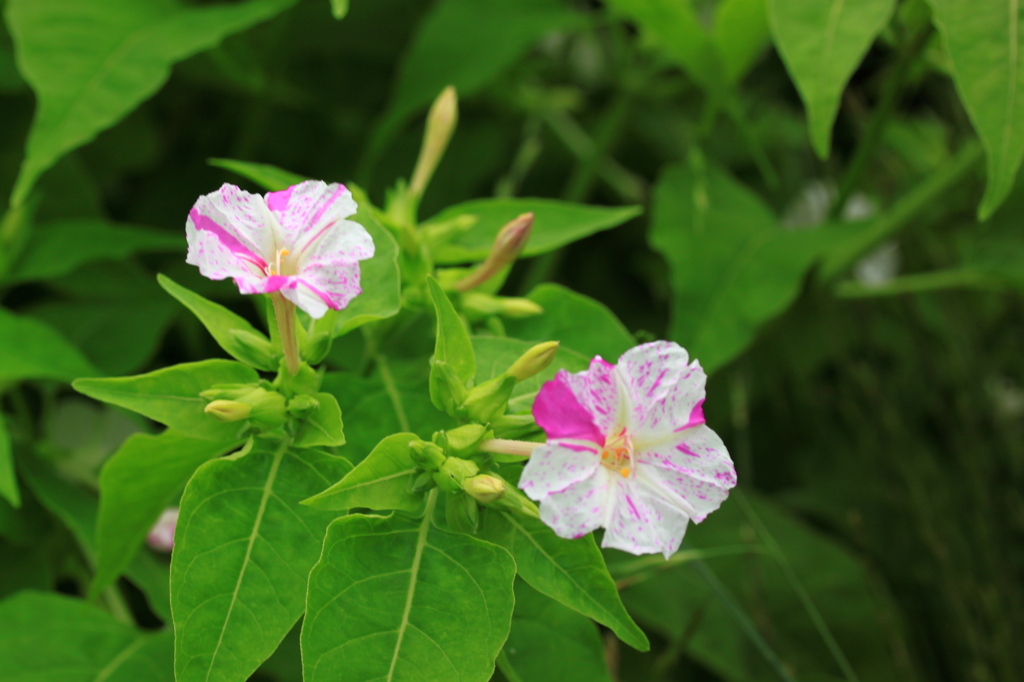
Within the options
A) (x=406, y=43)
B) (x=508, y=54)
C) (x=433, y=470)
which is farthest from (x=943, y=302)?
(x=433, y=470)

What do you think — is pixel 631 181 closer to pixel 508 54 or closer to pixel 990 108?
pixel 508 54

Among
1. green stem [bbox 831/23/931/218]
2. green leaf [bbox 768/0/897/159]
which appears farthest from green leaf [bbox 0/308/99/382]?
green stem [bbox 831/23/931/218]

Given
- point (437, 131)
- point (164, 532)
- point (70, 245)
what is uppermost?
point (437, 131)

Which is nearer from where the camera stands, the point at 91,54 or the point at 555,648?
the point at 555,648

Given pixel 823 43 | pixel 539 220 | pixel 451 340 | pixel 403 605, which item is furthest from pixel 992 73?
pixel 403 605

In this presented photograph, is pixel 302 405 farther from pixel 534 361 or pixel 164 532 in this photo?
pixel 164 532

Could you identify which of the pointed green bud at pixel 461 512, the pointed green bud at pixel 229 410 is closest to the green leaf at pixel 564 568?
the pointed green bud at pixel 461 512
